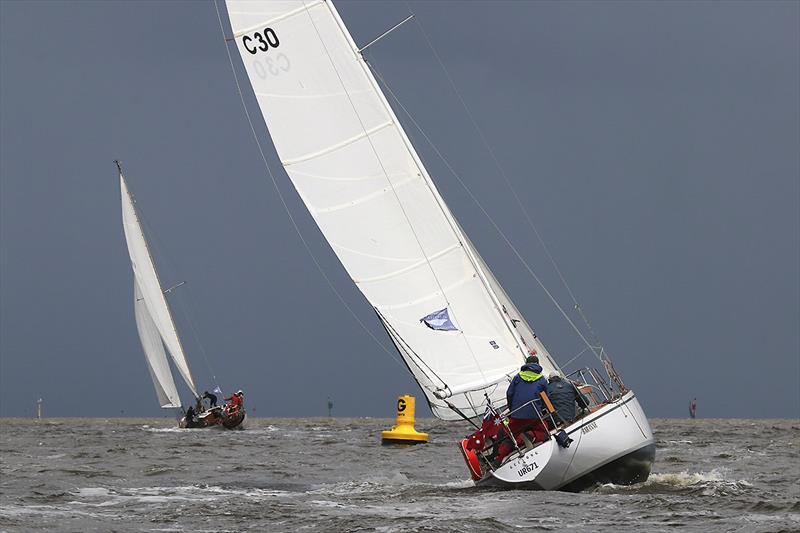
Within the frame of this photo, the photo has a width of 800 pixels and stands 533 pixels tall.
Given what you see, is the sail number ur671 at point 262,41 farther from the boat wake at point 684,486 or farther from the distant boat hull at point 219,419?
the distant boat hull at point 219,419

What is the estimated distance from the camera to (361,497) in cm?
1783

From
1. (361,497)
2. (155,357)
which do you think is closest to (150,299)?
(155,357)

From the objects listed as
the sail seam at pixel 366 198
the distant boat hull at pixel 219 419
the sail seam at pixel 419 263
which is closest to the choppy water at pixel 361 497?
the sail seam at pixel 419 263

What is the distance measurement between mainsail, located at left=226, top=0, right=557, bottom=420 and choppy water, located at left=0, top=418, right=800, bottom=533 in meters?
1.95

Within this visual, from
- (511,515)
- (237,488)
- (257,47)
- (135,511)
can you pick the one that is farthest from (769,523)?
(257,47)

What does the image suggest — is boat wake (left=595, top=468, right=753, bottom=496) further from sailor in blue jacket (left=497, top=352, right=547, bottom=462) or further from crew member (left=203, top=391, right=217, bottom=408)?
crew member (left=203, top=391, right=217, bottom=408)

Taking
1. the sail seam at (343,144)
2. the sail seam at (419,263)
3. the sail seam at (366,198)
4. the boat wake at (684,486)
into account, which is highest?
the sail seam at (343,144)

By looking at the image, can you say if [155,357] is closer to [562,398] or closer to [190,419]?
[190,419]

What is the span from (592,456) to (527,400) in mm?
1117

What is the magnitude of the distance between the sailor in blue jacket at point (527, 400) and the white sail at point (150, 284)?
36511 millimetres

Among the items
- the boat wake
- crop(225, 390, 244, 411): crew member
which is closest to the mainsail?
the boat wake

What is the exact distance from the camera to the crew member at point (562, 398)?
1705cm

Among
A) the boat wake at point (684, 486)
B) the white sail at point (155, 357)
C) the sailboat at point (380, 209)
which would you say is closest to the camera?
the boat wake at point (684, 486)

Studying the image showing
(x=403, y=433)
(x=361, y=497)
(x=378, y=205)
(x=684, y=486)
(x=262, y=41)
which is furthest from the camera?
(x=403, y=433)
